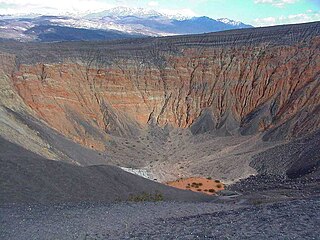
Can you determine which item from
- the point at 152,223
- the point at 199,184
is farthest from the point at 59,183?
the point at 199,184

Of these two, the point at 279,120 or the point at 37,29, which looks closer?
the point at 279,120

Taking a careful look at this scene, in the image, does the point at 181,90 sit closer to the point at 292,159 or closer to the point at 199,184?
the point at 199,184

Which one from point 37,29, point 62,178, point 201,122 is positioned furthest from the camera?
point 37,29

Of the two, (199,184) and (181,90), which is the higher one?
(181,90)

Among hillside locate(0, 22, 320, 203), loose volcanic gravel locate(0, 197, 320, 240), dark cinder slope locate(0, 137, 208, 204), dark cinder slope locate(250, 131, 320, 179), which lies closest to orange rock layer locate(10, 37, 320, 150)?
hillside locate(0, 22, 320, 203)

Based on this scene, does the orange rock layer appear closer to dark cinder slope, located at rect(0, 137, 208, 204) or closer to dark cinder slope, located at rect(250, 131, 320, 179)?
dark cinder slope, located at rect(250, 131, 320, 179)

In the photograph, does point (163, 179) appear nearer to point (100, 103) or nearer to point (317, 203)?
point (100, 103)

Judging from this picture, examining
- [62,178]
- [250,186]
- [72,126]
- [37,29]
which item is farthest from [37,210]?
[37,29]
